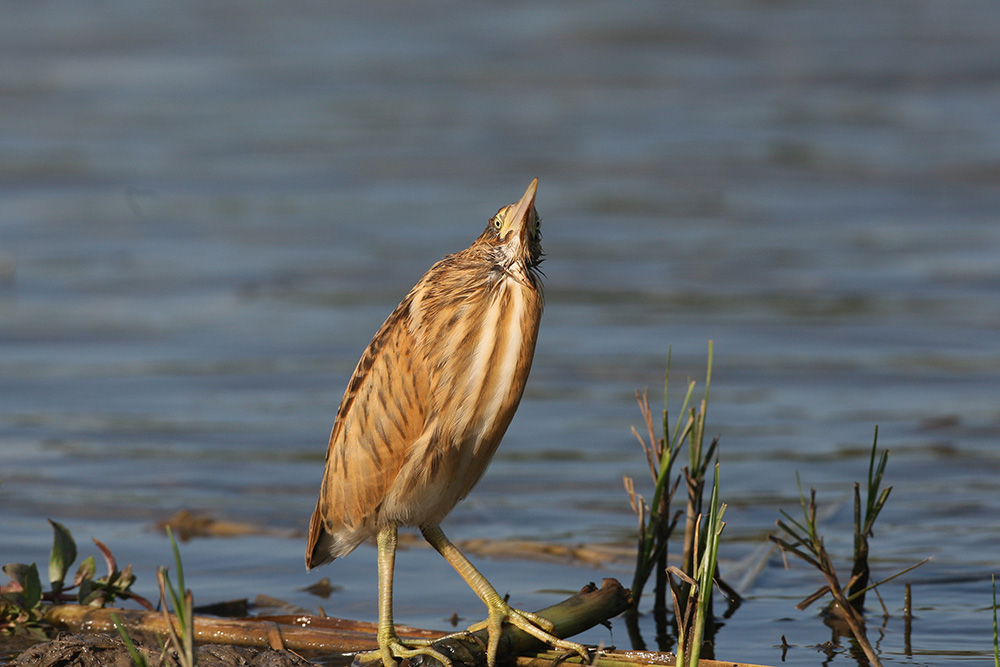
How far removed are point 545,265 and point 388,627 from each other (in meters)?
6.40

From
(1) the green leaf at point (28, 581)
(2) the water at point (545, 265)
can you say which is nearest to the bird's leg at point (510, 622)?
(2) the water at point (545, 265)

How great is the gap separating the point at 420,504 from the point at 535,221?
0.83 m

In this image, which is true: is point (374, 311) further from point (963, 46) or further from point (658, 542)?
point (963, 46)

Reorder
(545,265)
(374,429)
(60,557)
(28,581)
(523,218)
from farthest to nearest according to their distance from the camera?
1. (545,265)
2. (60,557)
3. (28,581)
4. (374,429)
5. (523,218)

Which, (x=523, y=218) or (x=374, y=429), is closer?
(x=523, y=218)

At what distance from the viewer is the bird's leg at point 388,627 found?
13.2 feet

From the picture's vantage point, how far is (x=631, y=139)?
13.9 meters

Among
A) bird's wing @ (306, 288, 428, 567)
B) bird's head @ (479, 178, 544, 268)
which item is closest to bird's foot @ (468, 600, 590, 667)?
bird's wing @ (306, 288, 428, 567)

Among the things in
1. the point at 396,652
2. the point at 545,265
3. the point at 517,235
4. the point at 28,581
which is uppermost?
the point at 545,265

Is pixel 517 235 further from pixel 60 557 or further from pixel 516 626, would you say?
pixel 60 557

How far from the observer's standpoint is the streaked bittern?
12.6 ft

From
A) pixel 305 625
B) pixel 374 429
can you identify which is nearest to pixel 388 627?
pixel 374 429

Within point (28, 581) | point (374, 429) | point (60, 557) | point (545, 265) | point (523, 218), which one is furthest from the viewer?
point (545, 265)

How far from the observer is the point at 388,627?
4102mm
